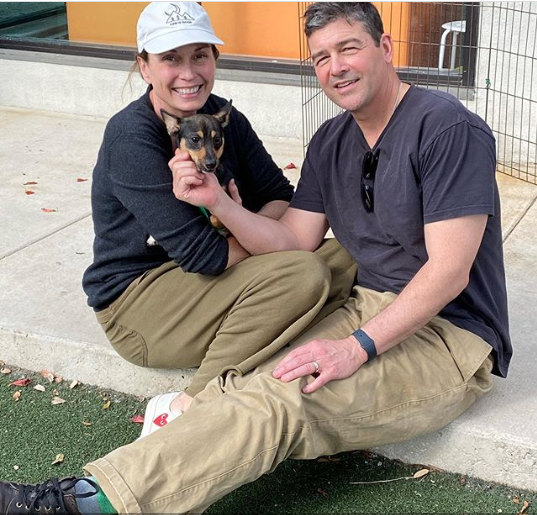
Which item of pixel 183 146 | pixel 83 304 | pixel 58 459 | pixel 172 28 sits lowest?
pixel 58 459

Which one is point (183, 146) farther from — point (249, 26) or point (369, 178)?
point (249, 26)

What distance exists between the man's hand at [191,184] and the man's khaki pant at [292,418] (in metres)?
0.58

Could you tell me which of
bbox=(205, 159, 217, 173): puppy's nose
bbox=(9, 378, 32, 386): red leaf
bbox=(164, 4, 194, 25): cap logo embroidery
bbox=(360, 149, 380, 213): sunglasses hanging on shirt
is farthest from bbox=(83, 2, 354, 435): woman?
bbox=(9, 378, 32, 386): red leaf

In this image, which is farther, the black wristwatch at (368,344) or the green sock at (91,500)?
the black wristwatch at (368,344)

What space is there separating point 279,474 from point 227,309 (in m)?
0.60

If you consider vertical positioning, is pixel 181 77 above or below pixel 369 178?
above

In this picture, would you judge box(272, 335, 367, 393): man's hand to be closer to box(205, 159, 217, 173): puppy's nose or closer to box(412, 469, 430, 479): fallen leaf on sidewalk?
box(412, 469, 430, 479): fallen leaf on sidewalk

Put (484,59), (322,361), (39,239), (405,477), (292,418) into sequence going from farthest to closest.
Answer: (484,59)
(39,239)
(405,477)
(322,361)
(292,418)

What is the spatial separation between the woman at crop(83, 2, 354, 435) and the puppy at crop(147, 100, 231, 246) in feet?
0.15

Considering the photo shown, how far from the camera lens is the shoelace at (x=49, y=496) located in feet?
8.40

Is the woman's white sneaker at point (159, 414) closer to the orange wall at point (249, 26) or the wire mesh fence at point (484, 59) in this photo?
the wire mesh fence at point (484, 59)

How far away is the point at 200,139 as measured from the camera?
3020mm

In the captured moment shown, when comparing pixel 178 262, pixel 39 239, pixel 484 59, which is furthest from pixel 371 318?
pixel 484 59

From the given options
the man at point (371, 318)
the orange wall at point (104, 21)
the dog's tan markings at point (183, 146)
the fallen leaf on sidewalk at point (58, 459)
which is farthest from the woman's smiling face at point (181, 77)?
the orange wall at point (104, 21)
